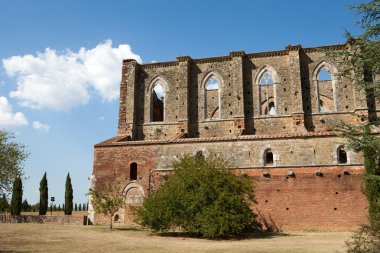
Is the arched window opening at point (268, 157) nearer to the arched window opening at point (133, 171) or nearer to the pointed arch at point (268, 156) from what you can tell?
the pointed arch at point (268, 156)

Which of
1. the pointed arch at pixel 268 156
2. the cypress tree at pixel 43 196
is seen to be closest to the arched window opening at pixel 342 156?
the pointed arch at pixel 268 156

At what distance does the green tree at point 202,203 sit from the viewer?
57.4 feet

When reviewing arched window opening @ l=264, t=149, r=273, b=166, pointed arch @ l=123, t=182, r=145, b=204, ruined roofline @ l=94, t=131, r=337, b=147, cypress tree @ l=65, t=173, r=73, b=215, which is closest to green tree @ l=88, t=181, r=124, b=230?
pointed arch @ l=123, t=182, r=145, b=204

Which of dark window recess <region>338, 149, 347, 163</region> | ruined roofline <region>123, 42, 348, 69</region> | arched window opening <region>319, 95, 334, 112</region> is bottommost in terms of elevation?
dark window recess <region>338, 149, 347, 163</region>

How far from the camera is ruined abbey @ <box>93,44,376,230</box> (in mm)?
20531

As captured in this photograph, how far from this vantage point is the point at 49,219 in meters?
25.1

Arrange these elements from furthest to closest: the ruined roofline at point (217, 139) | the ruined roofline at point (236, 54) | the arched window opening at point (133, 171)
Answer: the ruined roofline at point (236, 54) → the arched window opening at point (133, 171) → the ruined roofline at point (217, 139)

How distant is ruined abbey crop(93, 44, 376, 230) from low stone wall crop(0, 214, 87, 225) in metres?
2.21

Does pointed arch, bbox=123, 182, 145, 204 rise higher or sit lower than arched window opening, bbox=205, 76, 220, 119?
lower

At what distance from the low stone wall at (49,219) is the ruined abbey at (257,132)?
7.25 feet

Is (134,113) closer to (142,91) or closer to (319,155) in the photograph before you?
(142,91)

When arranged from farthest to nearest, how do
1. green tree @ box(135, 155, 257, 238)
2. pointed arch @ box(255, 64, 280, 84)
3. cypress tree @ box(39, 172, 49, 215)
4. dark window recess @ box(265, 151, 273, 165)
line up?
cypress tree @ box(39, 172, 49, 215) → pointed arch @ box(255, 64, 280, 84) → dark window recess @ box(265, 151, 273, 165) → green tree @ box(135, 155, 257, 238)

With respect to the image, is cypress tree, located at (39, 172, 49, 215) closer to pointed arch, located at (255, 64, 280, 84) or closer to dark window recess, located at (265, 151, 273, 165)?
pointed arch, located at (255, 64, 280, 84)

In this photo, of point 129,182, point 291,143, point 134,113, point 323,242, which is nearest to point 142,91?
point 134,113
